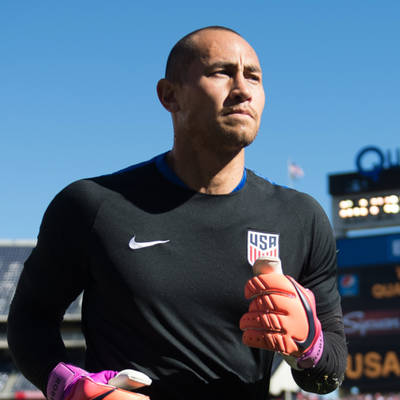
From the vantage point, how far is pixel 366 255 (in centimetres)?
2486

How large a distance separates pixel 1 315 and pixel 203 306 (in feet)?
115

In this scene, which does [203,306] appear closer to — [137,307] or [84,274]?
[137,307]

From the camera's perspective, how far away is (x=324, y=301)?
285cm

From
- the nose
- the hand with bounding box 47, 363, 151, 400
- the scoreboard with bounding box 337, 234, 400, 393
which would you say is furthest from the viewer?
the scoreboard with bounding box 337, 234, 400, 393

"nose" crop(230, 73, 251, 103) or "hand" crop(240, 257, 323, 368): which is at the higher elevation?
"nose" crop(230, 73, 251, 103)

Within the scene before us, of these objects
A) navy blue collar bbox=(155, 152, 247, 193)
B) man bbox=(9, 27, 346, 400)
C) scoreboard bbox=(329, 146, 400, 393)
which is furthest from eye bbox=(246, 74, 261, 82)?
scoreboard bbox=(329, 146, 400, 393)

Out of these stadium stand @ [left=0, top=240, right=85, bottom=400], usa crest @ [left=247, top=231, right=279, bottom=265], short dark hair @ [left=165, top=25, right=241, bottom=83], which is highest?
short dark hair @ [left=165, top=25, right=241, bottom=83]

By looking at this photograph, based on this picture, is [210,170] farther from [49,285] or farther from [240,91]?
[49,285]

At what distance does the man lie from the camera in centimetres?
256

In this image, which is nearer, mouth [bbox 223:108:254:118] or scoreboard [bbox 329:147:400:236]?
mouth [bbox 223:108:254:118]

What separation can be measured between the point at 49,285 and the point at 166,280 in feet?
1.57

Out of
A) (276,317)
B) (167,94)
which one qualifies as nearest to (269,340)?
(276,317)

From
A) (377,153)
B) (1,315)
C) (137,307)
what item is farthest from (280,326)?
(1,315)

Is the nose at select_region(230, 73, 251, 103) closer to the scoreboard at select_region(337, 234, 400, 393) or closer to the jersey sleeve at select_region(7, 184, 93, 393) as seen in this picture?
the jersey sleeve at select_region(7, 184, 93, 393)
